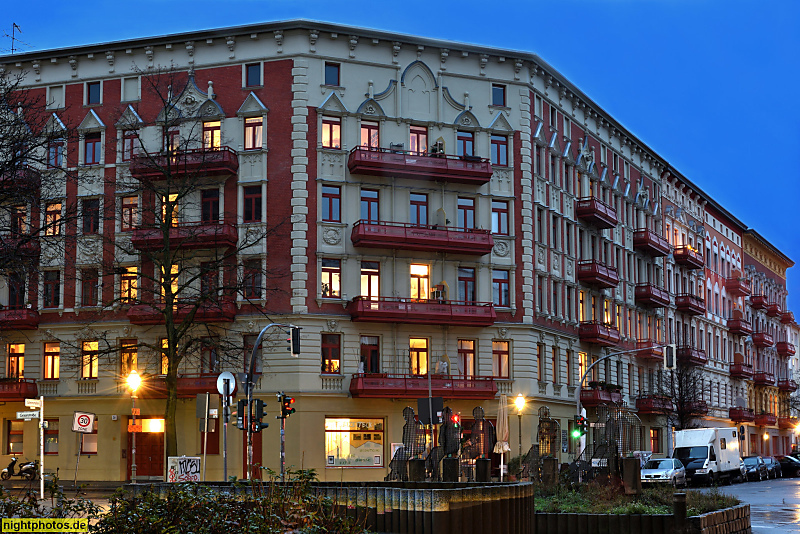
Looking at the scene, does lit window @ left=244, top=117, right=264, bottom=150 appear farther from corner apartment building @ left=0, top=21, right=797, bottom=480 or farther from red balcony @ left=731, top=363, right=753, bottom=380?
red balcony @ left=731, top=363, right=753, bottom=380

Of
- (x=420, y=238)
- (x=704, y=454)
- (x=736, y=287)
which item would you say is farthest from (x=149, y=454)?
(x=736, y=287)

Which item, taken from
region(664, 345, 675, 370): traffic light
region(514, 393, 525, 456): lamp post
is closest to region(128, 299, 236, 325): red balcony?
region(514, 393, 525, 456): lamp post

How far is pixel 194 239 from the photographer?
45562mm

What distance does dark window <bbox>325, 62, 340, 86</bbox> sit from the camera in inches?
1912

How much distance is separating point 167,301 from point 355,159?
11.6 metres

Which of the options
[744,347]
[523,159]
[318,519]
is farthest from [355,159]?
[744,347]

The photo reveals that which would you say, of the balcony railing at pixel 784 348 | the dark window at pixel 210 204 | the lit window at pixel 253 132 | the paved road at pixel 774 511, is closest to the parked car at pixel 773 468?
the paved road at pixel 774 511

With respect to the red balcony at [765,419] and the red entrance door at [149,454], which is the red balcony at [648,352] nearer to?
the red balcony at [765,419]

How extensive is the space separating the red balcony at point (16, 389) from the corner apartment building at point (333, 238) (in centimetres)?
10

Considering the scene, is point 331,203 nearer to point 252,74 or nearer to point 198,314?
point 252,74

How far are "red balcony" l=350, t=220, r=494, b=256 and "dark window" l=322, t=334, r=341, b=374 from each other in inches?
179

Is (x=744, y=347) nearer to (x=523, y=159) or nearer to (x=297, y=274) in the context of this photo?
(x=523, y=159)

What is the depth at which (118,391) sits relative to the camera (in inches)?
1884

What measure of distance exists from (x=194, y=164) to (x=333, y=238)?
7183mm
